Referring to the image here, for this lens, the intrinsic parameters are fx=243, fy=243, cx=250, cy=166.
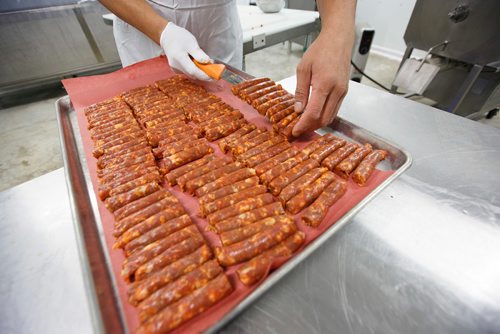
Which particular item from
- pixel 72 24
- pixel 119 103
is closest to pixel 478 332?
pixel 119 103

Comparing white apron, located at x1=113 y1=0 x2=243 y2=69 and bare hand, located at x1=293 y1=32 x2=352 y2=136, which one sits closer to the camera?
bare hand, located at x1=293 y1=32 x2=352 y2=136

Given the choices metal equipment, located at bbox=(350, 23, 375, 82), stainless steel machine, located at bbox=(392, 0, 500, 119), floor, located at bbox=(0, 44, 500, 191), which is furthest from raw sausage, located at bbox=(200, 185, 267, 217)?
metal equipment, located at bbox=(350, 23, 375, 82)

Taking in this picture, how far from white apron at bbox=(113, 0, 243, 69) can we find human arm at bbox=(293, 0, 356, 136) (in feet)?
5.58

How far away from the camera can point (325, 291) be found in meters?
1.43

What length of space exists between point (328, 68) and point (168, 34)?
6.24 ft

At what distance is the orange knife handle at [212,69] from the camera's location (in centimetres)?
262

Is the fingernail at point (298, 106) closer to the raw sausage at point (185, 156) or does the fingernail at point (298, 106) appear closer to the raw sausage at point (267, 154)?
the raw sausage at point (267, 154)

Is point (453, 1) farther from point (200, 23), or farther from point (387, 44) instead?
point (387, 44)

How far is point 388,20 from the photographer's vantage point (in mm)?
8133

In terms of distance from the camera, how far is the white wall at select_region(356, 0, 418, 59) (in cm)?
768

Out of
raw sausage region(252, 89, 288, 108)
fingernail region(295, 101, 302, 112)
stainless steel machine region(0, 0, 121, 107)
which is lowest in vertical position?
stainless steel machine region(0, 0, 121, 107)

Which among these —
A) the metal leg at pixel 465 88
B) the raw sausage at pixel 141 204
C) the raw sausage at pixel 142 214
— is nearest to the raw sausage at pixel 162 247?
the raw sausage at pixel 142 214

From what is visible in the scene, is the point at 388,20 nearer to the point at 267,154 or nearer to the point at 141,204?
the point at 267,154

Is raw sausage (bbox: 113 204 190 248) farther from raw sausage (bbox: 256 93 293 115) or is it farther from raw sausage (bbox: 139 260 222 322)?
raw sausage (bbox: 256 93 293 115)
